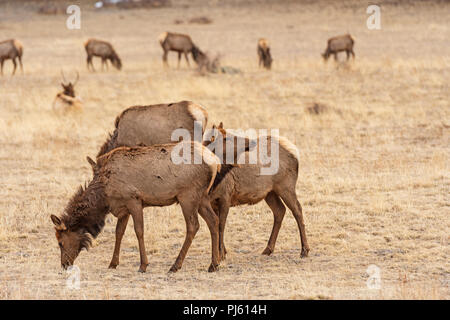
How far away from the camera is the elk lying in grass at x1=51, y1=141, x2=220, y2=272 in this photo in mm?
7652

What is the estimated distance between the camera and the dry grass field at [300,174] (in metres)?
7.41

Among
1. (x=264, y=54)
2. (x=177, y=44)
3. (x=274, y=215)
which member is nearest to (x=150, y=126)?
(x=274, y=215)

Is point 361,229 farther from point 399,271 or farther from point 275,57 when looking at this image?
point 275,57

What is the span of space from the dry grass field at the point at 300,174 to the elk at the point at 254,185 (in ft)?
1.49

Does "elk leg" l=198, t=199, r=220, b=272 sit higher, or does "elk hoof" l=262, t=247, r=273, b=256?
"elk leg" l=198, t=199, r=220, b=272

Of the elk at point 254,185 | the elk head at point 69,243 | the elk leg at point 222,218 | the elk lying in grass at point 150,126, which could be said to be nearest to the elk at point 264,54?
the elk lying in grass at point 150,126

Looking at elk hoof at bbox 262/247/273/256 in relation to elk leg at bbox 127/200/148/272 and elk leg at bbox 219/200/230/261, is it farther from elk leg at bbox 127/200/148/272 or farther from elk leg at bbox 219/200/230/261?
elk leg at bbox 127/200/148/272

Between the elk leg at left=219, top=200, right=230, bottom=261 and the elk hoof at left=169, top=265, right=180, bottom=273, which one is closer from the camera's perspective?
the elk hoof at left=169, top=265, right=180, bottom=273

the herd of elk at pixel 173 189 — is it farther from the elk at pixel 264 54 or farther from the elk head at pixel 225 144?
the elk at pixel 264 54

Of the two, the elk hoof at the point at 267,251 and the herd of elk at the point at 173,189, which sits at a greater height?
the herd of elk at the point at 173,189

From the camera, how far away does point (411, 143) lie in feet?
48.3

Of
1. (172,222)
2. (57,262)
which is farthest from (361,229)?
(57,262)

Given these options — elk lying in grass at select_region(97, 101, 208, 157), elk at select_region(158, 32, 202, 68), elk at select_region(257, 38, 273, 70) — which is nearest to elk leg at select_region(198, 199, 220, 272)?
elk lying in grass at select_region(97, 101, 208, 157)

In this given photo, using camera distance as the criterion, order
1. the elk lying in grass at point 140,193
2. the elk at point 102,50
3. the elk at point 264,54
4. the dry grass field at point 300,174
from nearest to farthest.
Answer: the dry grass field at point 300,174
the elk lying in grass at point 140,193
the elk at point 264,54
the elk at point 102,50
